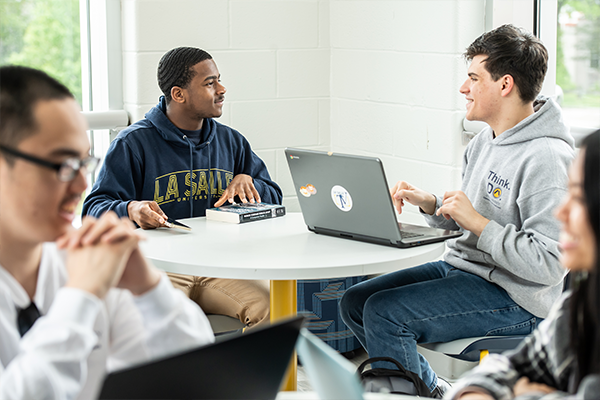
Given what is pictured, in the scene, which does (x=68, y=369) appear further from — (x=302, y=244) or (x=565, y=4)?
(x=565, y=4)

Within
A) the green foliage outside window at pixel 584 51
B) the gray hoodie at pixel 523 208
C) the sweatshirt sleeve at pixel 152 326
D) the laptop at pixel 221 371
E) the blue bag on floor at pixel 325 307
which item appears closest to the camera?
the laptop at pixel 221 371

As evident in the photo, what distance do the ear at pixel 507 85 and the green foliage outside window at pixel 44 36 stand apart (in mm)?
1803

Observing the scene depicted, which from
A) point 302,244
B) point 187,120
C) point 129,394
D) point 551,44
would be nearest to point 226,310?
point 302,244

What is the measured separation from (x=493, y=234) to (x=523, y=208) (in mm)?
127

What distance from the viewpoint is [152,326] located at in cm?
112

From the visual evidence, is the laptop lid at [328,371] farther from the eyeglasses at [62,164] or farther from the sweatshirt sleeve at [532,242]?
the sweatshirt sleeve at [532,242]

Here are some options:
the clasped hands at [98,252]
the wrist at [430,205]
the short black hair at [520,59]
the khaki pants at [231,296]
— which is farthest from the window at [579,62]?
the clasped hands at [98,252]

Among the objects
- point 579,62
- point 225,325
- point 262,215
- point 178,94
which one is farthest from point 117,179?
point 579,62

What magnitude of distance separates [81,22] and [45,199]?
241cm

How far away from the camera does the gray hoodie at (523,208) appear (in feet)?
6.24

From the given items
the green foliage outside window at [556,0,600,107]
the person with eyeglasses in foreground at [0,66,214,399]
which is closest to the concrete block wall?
the green foliage outside window at [556,0,600,107]

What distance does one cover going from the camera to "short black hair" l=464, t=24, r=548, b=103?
85.3 inches

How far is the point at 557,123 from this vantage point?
2.08 m

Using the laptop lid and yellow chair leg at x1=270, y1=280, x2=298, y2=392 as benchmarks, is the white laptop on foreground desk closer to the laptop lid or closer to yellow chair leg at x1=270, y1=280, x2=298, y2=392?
the laptop lid
